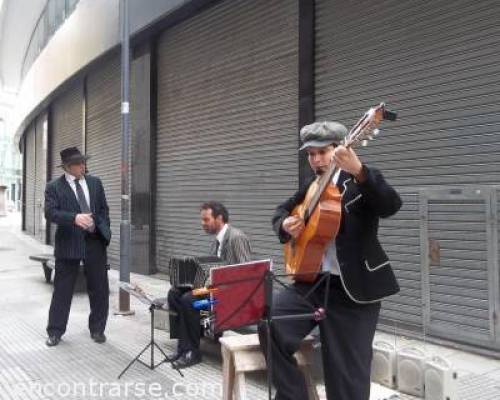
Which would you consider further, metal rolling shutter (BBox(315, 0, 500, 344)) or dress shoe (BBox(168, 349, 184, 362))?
metal rolling shutter (BBox(315, 0, 500, 344))

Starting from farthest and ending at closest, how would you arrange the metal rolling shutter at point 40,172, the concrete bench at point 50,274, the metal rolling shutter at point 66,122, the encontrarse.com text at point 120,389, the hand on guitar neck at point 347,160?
1. the metal rolling shutter at point 40,172
2. the metal rolling shutter at point 66,122
3. the concrete bench at point 50,274
4. the encontrarse.com text at point 120,389
5. the hand on guitar neck at point 347,160

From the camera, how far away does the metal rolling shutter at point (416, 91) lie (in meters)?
5.17

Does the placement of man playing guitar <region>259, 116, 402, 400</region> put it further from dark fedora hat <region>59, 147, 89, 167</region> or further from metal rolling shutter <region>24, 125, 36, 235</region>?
metal rolling shutter <region>24, 125, 36, 235</region>

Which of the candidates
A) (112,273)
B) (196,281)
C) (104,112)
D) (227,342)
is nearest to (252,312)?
(227,342)

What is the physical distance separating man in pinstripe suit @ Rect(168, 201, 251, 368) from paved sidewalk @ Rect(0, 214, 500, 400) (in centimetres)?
15

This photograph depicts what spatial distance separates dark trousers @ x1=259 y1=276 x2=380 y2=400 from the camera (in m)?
2.79

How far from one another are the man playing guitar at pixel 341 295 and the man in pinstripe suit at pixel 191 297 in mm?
1940

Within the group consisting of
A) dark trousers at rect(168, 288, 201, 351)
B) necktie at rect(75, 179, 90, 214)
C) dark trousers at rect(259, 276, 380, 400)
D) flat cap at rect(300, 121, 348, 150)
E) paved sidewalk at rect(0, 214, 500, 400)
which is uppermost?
flat cap at rect(300, 121, 348, 150)

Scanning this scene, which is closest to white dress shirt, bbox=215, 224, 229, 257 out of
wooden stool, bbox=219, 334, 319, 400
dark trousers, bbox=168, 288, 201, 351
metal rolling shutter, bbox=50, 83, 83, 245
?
dark trousers, bbox=168, 288, 201, 351

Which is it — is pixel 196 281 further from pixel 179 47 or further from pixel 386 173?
pixel 179 47

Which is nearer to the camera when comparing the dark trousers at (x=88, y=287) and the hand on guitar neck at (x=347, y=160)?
the hand on guitar neck at (x=347, y=160)

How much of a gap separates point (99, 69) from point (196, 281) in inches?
372

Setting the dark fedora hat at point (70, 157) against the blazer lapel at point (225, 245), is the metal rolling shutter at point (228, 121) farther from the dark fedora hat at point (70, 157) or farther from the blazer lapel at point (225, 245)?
the dark fedora hat at point (70, 157)

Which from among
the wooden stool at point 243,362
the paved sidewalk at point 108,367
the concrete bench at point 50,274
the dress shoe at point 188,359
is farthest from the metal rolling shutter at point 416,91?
the concrete bench at point 50,274
